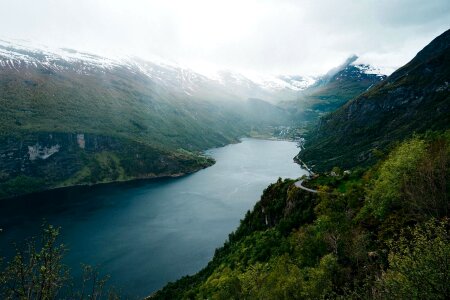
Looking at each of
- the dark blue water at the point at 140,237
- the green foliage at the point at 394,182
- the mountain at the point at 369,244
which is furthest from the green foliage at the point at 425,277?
the dark blue water at the point at 140,237

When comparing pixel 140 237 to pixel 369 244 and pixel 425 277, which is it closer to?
pixel 369 244

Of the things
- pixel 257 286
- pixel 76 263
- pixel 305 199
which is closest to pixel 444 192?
pixel 257 286

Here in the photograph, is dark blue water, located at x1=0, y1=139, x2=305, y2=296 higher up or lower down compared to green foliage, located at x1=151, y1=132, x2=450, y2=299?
lower down

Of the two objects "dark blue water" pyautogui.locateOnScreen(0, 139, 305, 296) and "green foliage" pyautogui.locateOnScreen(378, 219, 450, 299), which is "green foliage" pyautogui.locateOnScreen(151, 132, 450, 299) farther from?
"dark blue water" pyautogui.locateOnScreen(0, 139, 305, 296)

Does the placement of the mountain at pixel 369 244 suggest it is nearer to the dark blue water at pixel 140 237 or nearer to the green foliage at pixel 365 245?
the green foliage at pixel 365 245

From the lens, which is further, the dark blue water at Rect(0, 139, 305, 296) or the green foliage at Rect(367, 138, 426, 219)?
the dark blue water at Rect(0, 139, 305, 296)

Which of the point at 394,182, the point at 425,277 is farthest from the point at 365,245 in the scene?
the point at 425,277

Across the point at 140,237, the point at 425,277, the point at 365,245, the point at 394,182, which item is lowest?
the point at 140,237

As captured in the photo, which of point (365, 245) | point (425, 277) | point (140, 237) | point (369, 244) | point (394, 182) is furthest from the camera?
point (140, 237)

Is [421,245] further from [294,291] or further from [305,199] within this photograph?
[305,199]

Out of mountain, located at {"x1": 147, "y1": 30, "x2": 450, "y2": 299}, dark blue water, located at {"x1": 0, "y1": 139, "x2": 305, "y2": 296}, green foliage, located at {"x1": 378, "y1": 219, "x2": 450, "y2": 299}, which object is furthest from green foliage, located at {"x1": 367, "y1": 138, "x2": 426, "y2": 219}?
dark blue water, located at {"x1": 0, "y1": 139, "x2": 305, "y2": 296}

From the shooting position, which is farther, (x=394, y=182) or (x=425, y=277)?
(x=394, y=182)
